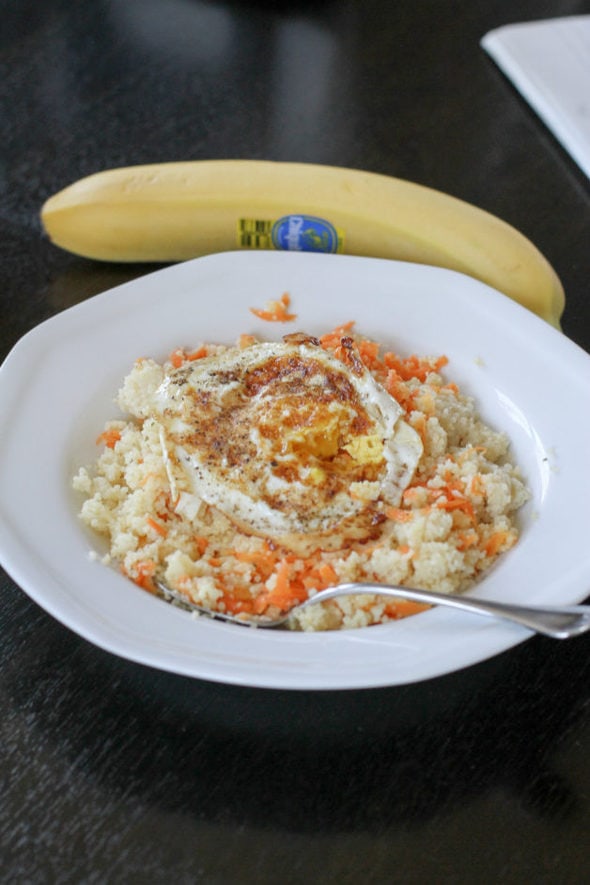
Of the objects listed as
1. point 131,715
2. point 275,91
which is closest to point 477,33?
point 275,91

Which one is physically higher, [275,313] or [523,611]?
[523,611]

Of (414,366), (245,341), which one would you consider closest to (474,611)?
(414,366)

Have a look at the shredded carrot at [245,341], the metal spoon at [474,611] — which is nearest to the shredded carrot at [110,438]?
the shredded carrot at [245,341]

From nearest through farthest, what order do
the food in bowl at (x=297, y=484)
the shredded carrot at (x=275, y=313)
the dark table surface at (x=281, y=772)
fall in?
the dark table surface at (x=281, y=772), the food in bowl at (x=297, y=484), the shredded carrot at (x=275, y=313)

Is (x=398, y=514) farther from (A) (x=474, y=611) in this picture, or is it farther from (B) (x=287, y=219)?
(B) (x=287, y=219)

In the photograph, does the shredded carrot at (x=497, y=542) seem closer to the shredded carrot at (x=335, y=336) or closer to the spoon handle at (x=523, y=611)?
the spoon handle at (x=523, y=611)

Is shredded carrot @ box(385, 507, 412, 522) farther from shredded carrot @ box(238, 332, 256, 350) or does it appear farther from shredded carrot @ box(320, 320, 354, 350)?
shredded carrot @ box(238, 332, 256, 350)
